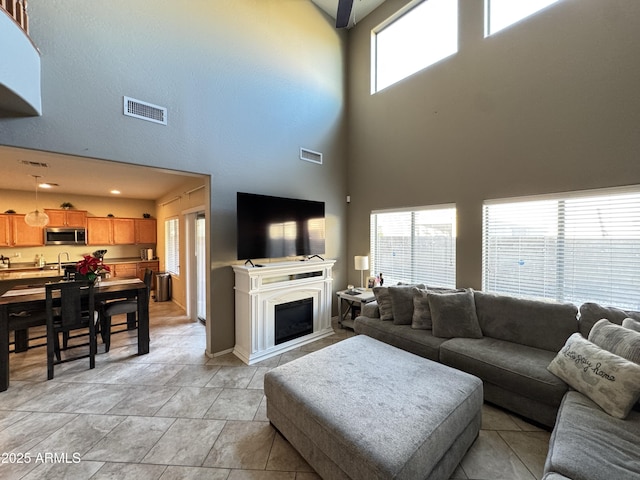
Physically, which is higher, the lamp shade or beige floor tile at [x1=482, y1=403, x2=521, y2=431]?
the lamp shade

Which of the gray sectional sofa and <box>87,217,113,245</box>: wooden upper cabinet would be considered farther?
<box>87,217,113,245</box>: wooden upper cabinet

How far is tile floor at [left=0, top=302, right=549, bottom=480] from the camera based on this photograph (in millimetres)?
1741

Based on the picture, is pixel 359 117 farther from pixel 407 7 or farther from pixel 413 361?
pixel 413 361

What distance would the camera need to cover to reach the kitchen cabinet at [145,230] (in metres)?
7.12

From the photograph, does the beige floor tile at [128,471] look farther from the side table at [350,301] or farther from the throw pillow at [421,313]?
the side table at [350,301]

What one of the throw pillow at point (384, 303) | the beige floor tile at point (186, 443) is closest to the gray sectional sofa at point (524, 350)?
the throw pillow at point (384, 303)

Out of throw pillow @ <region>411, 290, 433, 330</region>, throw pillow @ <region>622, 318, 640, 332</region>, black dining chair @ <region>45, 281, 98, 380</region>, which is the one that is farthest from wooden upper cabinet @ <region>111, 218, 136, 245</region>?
throw pillow @ <region>622, 318, 640, 332</region>

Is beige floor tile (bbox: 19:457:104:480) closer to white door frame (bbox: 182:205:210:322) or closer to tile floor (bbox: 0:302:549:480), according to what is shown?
tile floor (bbox: 0:302:549:480)

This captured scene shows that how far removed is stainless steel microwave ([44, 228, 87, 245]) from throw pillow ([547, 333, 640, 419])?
350 inches

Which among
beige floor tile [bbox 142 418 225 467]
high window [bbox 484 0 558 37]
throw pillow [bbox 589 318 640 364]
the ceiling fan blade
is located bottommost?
beige floor tile [bbox 142 418 225 467]

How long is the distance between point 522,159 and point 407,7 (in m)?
3.21

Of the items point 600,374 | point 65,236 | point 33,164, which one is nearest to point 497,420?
point 600,374

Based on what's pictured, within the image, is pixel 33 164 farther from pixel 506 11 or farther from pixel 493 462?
pixel 506 11

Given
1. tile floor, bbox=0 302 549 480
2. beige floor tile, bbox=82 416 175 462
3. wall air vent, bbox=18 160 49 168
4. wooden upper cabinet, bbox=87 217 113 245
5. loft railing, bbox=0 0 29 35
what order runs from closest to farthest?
1. tile floor, bbox=0 302 549 480
2. beige floor tile, bbox=82 416 175 462
3. loft railing, bbox=0 0 29 35
4. wall air vent, bbox=18 160 49 168
5. wooden upper cabinet, bbox=87 217 113 245
